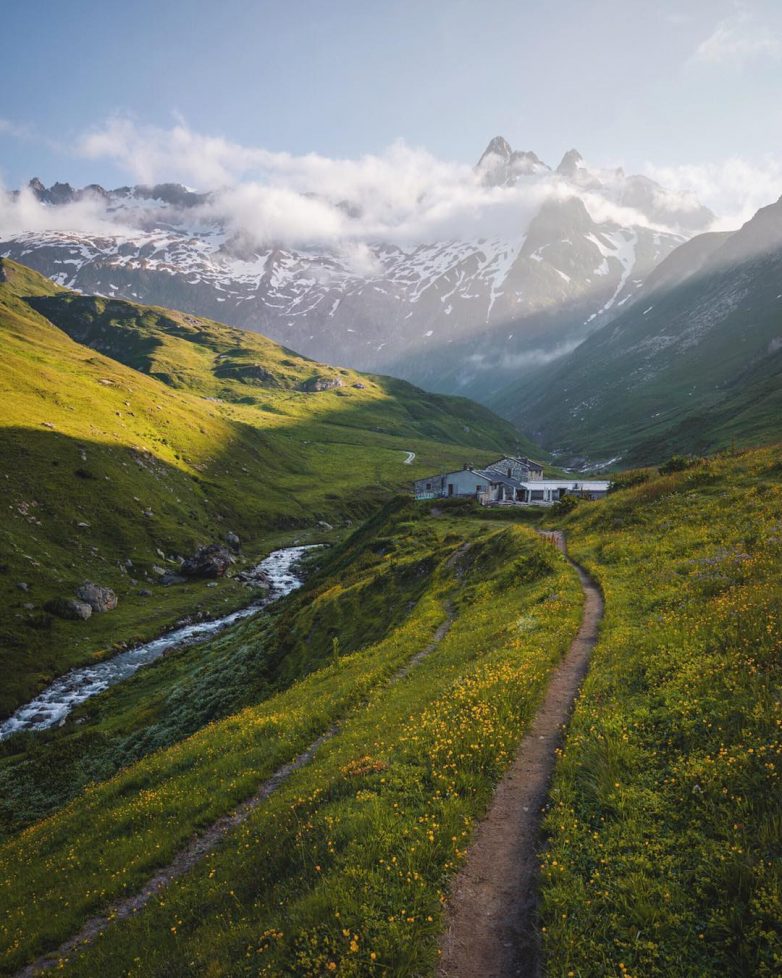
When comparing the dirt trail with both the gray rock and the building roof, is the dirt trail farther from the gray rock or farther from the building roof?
the building roof

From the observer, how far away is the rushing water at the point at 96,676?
5053 centimetres

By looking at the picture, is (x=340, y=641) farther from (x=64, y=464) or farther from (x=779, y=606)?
(x=64, y=464)

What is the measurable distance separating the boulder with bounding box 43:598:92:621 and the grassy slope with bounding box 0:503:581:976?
55.5 m

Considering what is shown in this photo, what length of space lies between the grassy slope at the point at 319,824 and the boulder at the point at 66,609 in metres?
55.5

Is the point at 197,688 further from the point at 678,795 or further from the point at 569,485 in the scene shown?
the point at 569,485

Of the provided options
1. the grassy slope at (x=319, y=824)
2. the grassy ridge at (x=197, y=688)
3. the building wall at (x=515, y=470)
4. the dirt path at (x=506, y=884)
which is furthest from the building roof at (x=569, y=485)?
the dirt path at (x=506, y=884)

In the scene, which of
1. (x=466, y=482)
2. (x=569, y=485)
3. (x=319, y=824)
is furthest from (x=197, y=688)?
(x=569, y=485)

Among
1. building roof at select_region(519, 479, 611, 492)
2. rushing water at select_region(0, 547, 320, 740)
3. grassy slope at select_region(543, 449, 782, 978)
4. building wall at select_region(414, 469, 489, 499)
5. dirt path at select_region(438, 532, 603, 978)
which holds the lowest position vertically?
rushing water at select_region(0, 547, 320, 740)

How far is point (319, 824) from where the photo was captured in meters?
11.1

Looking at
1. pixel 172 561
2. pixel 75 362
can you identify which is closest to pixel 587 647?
pixel 172 561

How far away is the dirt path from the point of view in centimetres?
749

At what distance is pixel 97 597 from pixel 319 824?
7837cm

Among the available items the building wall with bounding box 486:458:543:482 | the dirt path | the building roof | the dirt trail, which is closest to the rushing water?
the dirt trail

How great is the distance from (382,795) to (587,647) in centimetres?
1115
